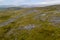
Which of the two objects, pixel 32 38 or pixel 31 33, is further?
pixel 31 33

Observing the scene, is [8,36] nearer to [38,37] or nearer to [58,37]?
[38,37]

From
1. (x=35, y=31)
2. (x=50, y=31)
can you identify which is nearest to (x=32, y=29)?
(x=35, y=31)

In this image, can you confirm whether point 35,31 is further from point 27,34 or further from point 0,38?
point 0,38

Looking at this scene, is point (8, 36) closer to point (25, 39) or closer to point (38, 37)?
point (25, 39)

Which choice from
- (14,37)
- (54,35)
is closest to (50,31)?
(54,35)

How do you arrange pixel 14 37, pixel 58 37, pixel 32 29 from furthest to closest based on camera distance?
pixel 32 29, pixel 14 37, pixel 58 37

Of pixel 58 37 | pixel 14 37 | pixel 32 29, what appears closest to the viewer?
pixel 58 37

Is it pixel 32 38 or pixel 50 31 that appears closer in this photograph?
pixel 32 38

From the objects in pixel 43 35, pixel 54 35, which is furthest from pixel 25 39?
pixel 54 35
